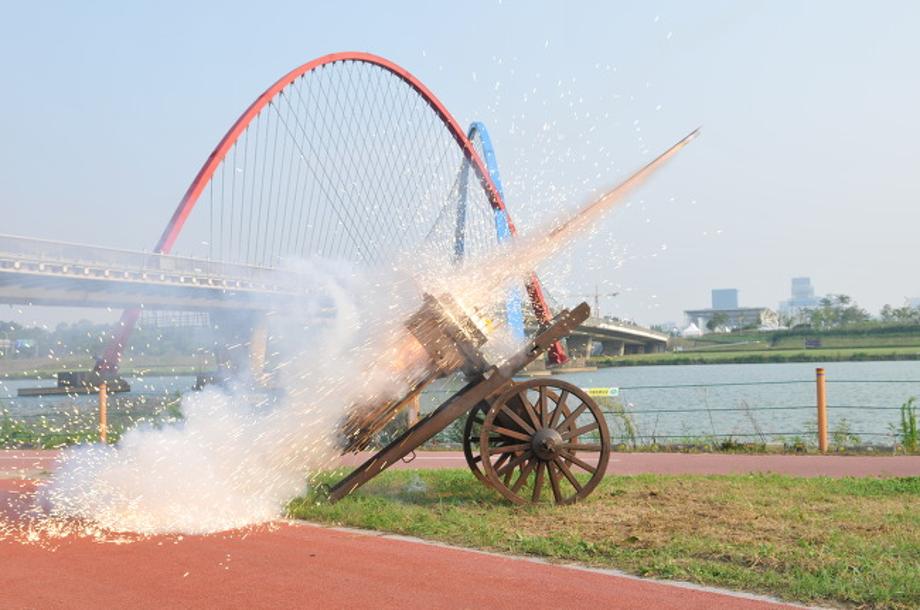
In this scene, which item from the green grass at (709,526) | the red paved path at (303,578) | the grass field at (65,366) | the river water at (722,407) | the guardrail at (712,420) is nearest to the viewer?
the red paved path at (303,578)

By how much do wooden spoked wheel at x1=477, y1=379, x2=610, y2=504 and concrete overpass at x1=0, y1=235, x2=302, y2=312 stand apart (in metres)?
24.5

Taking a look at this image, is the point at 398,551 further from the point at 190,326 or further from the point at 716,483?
the point at 190,326

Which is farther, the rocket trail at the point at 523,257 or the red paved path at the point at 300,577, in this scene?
the rocket trail at the point at 523,257

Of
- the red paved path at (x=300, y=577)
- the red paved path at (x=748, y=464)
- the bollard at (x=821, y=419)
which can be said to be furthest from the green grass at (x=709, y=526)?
the bollard at (x=821, y=419)

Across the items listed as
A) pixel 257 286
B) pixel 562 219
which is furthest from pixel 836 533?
pixel 257 286

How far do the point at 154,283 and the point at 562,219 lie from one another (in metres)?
32.5

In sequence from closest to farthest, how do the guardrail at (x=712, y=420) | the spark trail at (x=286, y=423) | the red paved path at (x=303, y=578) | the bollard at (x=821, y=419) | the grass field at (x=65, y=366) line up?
the red paved path at (x=303, y=578) → the spark trail at (x=286, y=423) → the bollard at (x=821, y=419) → the guardrail at (x=712, y=420) → the grass field at (x=65, y=366)

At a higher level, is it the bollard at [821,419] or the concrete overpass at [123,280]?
the concrete overpass at [123,280]

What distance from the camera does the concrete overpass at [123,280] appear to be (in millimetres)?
35781

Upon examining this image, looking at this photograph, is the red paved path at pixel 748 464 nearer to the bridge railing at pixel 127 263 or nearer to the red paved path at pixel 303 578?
the red paved path at pixel 303 578

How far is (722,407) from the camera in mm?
26297

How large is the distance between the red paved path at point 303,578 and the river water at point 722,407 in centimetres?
590

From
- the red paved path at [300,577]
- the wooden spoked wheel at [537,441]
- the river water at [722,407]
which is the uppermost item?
the wooden spoked wheel at [537,441]

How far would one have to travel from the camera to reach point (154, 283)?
39312mm
